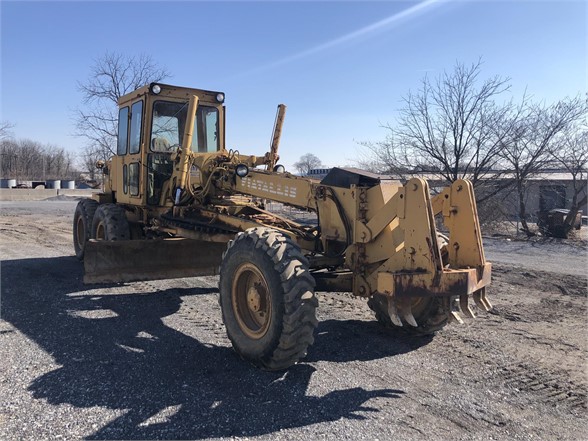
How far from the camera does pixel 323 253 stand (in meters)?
5.34

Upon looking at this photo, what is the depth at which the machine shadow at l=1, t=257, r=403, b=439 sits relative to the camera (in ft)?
11.4

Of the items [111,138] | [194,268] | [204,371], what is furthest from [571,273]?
[111,138]

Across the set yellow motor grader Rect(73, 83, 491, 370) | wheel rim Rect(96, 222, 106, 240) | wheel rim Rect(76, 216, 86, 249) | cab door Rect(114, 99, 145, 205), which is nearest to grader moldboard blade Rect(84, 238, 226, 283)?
yellow motor grader Rect(73, 83, 491, 370)

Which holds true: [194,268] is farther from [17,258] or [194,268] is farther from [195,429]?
[17,258]

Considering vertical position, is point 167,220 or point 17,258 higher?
point 167,220

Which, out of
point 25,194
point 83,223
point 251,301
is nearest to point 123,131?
point 83,223

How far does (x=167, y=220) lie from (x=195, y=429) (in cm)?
438

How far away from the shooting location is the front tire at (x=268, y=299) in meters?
4.10

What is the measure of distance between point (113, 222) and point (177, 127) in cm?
187

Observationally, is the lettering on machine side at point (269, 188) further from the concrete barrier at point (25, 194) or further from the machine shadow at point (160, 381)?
the concrete barrier at point (25, 194)

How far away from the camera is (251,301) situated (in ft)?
15.3

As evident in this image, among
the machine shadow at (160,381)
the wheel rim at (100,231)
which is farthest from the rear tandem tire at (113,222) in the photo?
the machine shadow at (160,381)

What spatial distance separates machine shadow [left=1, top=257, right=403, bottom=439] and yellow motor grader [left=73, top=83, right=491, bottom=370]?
0.37 m

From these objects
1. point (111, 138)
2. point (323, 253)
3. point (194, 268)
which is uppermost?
point (111, 138)
